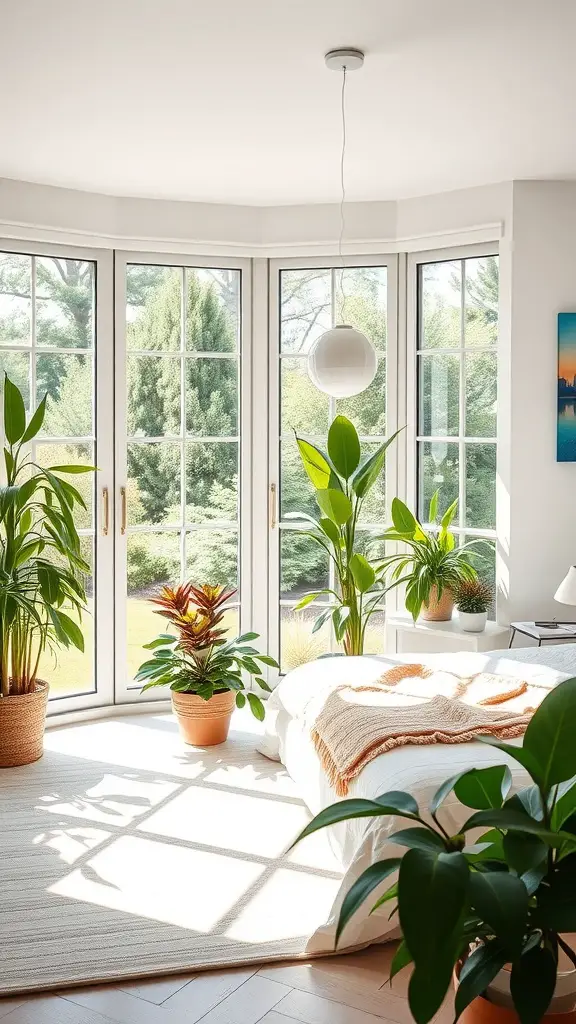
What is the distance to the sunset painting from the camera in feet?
15.1

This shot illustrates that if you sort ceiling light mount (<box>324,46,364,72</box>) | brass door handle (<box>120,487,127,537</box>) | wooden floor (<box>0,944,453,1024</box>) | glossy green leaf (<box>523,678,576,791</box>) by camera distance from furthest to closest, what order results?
brass door handle (<box>120,487,127,537</box>) < ceiling light mount (<box>324,46,364,72</box>) < wooden floor (<box>0,944,453,1024</box>) < glossy green leaf (<box>523,678,576,791</box>)

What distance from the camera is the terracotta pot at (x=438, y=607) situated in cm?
474

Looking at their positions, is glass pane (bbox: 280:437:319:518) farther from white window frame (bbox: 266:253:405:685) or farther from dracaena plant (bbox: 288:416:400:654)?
dracaena plant (bbox: 288:416:400:654)

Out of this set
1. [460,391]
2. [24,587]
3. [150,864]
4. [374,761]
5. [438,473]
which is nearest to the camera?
[374,761]

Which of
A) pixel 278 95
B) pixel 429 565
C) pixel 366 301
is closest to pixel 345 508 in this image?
pixel 429 565

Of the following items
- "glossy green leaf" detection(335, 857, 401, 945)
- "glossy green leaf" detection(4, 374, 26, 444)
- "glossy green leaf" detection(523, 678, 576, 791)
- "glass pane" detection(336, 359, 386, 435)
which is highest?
"glass pane" detection(336, 359, 386, 435)

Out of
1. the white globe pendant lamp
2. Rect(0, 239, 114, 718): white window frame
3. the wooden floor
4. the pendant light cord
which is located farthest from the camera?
Rect(0, 239, 114, 718): white window frame

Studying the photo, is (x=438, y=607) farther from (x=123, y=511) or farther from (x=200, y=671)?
(x=123, y=511)

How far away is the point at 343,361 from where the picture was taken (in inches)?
136

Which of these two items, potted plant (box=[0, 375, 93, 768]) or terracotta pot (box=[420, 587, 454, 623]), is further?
terracotta pot (box=[420, 587, 454, 623])

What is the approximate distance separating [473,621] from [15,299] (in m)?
2.71

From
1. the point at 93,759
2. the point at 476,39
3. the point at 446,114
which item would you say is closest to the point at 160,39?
→ the point at 476,39

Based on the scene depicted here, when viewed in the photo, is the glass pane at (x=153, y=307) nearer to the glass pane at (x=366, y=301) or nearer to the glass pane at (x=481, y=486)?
the glass pane at (x=366, y=301)

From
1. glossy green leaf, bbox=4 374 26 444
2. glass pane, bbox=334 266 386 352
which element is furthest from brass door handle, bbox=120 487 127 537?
glass pane, bbox=334 266 386 352
